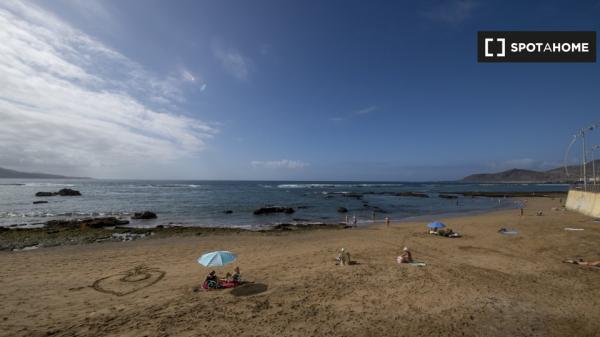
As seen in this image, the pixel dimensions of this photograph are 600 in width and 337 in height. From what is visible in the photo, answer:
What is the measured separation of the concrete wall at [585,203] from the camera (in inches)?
1001

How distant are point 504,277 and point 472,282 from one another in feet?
6.03

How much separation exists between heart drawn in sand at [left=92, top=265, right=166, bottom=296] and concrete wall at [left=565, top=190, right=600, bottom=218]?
1498 inches

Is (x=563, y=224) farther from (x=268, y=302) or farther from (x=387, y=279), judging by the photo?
(x=268, y=302)

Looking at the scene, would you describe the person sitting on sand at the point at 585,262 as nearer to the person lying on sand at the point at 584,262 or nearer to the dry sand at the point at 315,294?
the person lying on sand at the point at 584,262

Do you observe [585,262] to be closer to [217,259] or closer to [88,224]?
[217,259]

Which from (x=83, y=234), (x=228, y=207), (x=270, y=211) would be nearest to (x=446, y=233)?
(x=270, y=211)

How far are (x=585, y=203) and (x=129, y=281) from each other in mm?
43103

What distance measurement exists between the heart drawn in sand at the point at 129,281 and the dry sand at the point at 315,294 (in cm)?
8

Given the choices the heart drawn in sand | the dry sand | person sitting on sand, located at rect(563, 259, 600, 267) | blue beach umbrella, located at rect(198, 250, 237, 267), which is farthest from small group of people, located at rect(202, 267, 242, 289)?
person sitting on sand, located at rect(563, 259, 600, 267)

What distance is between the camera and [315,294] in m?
9.06

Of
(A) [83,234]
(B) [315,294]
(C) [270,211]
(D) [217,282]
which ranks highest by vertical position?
(D) [217,282]

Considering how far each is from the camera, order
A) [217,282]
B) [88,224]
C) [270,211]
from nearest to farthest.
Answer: [217,282]
[88,224]
[270,211]

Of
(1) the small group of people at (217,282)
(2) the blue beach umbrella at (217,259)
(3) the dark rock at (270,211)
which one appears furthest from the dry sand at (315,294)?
(3) the dark rock at (270,211)

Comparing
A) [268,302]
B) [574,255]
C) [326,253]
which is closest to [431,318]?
[268,302]
